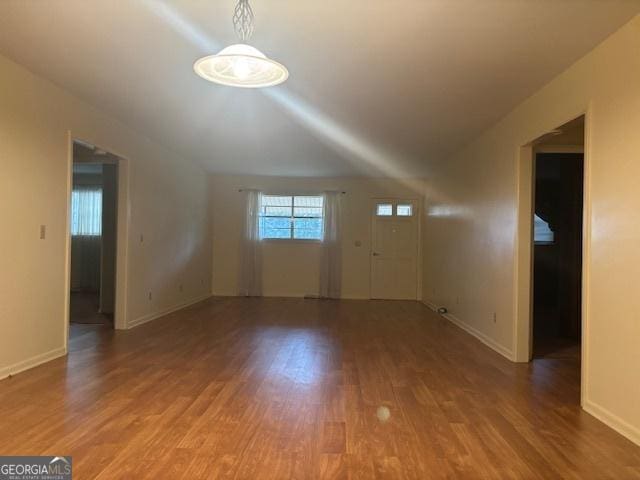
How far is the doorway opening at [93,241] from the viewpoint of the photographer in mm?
5562

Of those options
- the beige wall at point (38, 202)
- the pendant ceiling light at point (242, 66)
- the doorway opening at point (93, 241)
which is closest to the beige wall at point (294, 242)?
the doorway opening at point (93, 241)

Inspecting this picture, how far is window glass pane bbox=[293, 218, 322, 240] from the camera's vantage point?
901 cm

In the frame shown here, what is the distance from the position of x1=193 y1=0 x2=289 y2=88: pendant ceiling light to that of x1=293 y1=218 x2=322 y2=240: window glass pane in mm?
6556

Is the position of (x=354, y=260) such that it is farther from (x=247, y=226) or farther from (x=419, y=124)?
(x=419, y=124)

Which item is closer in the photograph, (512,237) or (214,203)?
(512,237)

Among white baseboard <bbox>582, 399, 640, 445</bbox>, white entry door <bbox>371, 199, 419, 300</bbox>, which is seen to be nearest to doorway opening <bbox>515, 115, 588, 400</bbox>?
white baseboard <bbox>582, 399, 640, 445</bbox>

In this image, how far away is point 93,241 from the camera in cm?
940

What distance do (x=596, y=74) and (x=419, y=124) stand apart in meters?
2.13

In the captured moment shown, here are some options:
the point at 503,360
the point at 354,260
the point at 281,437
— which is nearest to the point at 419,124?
the point at 503,360

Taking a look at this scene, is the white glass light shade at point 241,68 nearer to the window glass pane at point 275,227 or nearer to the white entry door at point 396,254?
the window glass pane at point 275,227

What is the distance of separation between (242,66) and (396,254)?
6986 mm

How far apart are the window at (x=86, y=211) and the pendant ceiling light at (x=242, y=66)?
320 inches

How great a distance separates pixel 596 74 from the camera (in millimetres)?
2844

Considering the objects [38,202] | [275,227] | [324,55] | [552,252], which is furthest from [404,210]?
[38,202]
